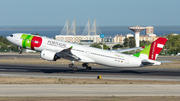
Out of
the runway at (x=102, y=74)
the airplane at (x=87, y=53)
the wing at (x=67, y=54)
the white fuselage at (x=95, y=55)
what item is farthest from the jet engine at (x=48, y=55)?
the white fuselage at (x=95, y=55)

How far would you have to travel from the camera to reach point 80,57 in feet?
155

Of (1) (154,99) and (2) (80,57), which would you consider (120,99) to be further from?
(2) (80,57)

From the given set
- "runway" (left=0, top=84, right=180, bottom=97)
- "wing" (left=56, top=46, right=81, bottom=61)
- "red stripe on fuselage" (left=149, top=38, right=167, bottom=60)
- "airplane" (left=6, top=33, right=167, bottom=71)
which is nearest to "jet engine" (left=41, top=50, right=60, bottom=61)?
"airplane" (left=6, top=33, right=167, bottom=71)

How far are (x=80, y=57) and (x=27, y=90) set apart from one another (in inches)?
742

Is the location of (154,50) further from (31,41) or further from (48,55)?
(31,41)

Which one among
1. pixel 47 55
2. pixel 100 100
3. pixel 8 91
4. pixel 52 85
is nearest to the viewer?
pixel 100 100

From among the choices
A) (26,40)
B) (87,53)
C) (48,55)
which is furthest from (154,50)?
(26,40)

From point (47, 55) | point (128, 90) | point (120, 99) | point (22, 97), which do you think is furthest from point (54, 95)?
point (47, 55)

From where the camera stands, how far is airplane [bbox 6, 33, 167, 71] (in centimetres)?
4388

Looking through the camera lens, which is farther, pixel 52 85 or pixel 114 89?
pixel 52 85

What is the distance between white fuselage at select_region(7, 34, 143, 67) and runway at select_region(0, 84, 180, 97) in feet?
40.2

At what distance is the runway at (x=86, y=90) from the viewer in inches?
1096

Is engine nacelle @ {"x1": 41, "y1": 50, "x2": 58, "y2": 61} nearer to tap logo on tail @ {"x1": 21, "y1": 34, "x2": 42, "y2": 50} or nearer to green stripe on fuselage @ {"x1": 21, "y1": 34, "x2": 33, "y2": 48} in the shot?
tap logo on tail @ {"x1": 21, "y1": 34, "x2": 42, "y2": 50}

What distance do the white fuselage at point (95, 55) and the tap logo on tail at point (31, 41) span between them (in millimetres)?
646
